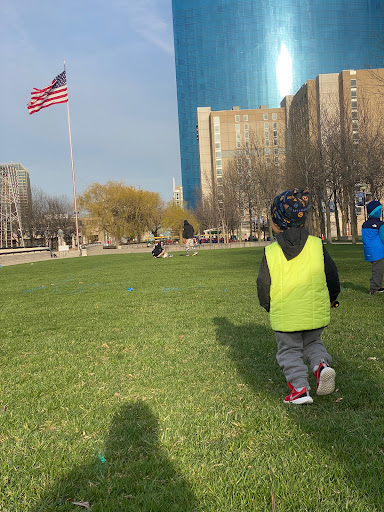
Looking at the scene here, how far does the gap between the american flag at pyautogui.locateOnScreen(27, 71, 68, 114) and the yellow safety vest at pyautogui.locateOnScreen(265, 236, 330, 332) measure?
3394 cm

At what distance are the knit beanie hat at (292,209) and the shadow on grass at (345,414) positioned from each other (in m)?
1.45

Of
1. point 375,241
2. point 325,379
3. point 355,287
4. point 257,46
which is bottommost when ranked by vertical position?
point 355,287

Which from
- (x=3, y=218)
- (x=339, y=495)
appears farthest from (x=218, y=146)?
(x=339, y=495)

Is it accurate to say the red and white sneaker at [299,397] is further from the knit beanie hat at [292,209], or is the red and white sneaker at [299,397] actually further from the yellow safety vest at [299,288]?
the knit beanie hat at [292,209]

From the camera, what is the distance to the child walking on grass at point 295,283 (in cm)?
357

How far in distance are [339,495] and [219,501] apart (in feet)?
2.01

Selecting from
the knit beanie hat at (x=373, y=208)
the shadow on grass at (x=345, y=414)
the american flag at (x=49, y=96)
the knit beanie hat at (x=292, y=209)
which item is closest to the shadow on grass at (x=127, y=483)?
the shadow on grass at (x=345, y=414)

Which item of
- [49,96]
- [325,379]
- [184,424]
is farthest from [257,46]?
[184,424]

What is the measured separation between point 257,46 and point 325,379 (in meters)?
162

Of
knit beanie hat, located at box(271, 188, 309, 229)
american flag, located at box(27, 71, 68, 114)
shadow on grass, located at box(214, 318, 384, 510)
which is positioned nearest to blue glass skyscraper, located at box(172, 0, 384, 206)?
american flag, located at box(27, 71, 68, 114)

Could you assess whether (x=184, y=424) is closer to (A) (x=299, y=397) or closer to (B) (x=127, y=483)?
(B) (x=127, y=483)

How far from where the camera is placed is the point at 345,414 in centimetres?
318

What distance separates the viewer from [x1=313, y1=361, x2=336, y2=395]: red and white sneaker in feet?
11.0

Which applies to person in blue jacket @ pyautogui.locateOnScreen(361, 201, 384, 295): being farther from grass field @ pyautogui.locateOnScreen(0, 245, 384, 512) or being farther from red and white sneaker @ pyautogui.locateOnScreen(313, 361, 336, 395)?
red and white sneaker @ pyautogui.locateOnScreen(313, 361, 336, 395)
